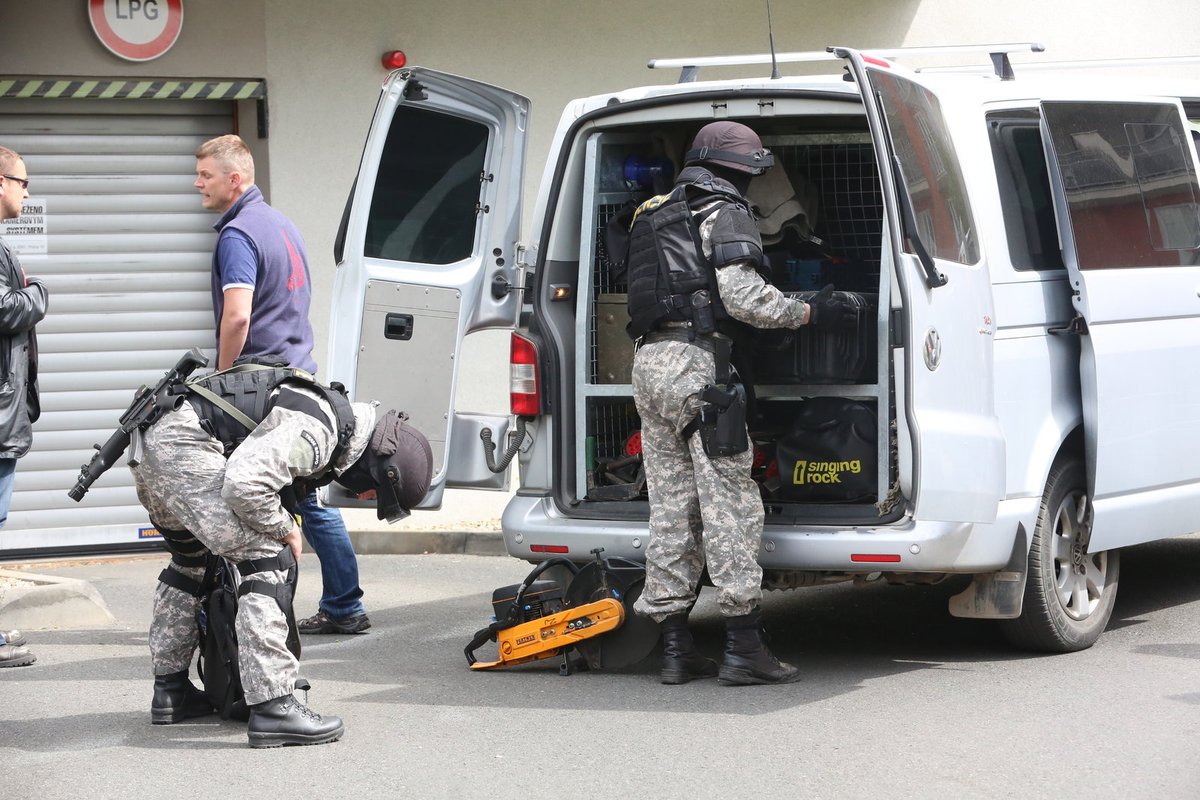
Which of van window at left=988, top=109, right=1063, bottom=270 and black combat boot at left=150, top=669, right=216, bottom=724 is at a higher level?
van window at left=988, top=109, right=1063, bottom=270

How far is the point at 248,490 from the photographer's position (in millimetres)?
4820

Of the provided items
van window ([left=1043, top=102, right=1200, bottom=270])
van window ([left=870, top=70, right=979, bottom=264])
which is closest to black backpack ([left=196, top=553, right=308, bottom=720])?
van window ([left=870, top=70, right=979, bottom=264])

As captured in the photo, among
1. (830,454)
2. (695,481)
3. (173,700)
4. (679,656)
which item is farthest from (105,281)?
(830,454)

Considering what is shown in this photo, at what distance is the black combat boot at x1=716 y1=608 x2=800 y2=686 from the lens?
5.59 m

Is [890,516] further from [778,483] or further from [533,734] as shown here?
[533,734]

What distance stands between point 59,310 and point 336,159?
1.83 metres

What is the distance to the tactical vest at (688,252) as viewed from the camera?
18.4 ft

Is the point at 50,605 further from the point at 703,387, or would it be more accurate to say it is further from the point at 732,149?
the point at 732,149

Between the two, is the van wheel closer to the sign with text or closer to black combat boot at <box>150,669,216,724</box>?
black combat boot at <box>150,669,216,724</box>

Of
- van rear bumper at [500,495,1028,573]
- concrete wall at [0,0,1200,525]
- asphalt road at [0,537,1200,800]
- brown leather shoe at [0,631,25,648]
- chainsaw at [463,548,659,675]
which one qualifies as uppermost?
concrete wall at [0,0,1200,525]

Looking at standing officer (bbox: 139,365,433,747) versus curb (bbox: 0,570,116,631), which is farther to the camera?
curb (bbox: 0,570,116,631)

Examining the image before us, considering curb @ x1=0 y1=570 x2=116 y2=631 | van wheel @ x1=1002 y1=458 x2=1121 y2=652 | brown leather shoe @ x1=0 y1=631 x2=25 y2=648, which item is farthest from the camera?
curb @ x1=0 y1=570 x2=116 y2=631

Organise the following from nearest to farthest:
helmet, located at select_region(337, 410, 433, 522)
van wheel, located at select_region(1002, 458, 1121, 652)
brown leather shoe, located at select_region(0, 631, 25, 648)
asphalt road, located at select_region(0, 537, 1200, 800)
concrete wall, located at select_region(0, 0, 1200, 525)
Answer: asphalt road, located at select_region(0, 537, 1200, 800) → helmet, located at select_region(337, 410, 433, 522) → van wheel, located at select_region(1002, 458, 1121, 652) → brown leather shoe, located at select_region(0, 631, 25, 648) → concrete wall, located at select_region(0, 0, 1200, 525)

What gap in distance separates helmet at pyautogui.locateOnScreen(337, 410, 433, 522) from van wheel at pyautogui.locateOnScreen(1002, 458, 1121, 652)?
2.19 m
